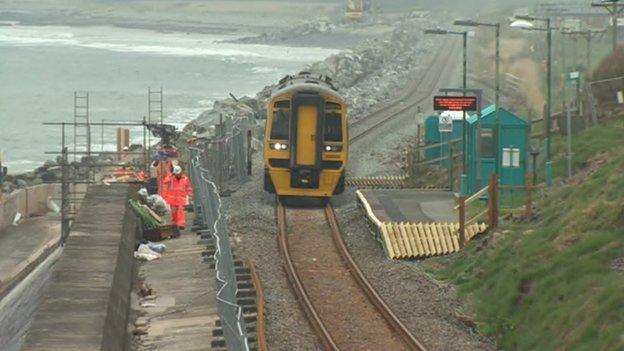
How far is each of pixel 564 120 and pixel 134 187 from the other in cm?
1542

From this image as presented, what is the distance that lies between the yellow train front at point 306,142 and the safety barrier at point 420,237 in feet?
14.6

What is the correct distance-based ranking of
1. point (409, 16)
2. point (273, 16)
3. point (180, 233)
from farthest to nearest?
1. point (273, 16)
2. point (409, 16)
3. point (180, 233)

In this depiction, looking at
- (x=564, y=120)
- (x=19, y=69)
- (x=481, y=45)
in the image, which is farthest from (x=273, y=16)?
(x=564, y=120)

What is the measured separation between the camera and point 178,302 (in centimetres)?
1780

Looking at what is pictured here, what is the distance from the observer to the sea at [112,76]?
233 feet

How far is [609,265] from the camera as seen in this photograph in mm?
17750

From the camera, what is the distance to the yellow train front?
98.2 ft

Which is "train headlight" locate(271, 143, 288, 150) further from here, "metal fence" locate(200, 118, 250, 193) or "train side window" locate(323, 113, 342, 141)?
"metal fence" locate(200, 118, 250, 193)

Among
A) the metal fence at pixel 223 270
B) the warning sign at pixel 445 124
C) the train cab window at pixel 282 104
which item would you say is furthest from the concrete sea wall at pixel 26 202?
the metal fence at pixel 223 270

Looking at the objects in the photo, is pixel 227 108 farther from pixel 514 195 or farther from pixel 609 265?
pixel 609 265

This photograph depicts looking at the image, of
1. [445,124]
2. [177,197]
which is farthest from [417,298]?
[445,124]

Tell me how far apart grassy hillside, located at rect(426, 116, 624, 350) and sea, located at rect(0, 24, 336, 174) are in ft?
113

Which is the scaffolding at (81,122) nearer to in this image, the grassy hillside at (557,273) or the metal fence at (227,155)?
the metal fence at (227,155)

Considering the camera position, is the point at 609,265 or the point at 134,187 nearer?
the point at 609,265
